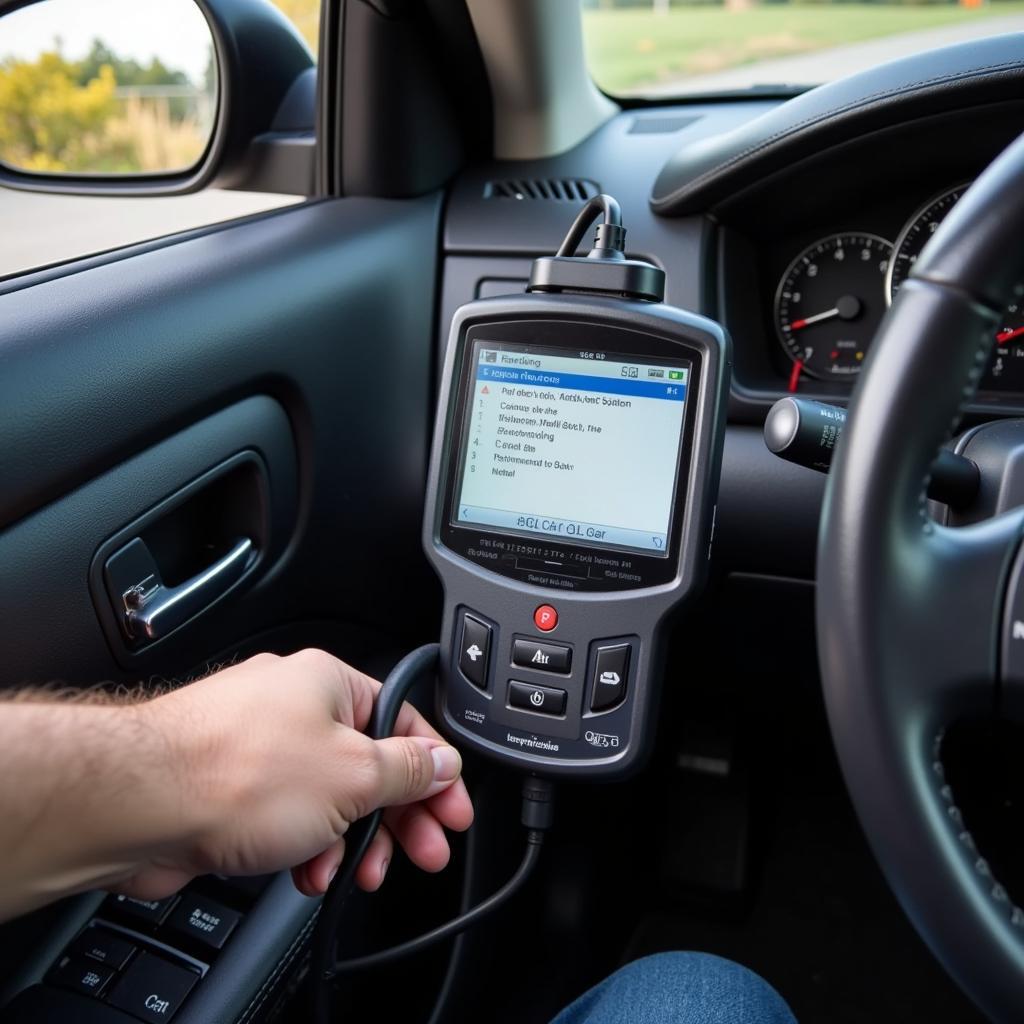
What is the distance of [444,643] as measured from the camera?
106 cm

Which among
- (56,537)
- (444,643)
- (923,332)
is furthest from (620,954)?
(923,332)

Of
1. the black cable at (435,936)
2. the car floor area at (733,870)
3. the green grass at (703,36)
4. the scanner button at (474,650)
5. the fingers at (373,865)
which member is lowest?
the car floor area at (733,870)

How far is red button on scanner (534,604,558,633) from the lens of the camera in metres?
1.02

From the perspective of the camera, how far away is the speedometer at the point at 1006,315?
1.25 meters

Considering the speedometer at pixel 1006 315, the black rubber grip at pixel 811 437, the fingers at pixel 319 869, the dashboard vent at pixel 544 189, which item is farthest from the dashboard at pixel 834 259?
the fingers at pixel 319 869

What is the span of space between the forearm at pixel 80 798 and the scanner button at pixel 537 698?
1.34 feet

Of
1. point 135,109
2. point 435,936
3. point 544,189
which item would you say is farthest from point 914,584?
point 135,109

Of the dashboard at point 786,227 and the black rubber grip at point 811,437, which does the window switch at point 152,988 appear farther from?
the dashboard at point 786,227

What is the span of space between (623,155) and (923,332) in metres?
0.97

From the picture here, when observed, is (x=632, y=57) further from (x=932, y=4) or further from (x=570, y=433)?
(x=570, y=433)

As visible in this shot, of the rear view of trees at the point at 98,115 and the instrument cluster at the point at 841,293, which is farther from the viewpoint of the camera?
the rear view of trees at the point at 98,115

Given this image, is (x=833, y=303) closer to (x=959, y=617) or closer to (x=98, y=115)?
(x=959, y=617)

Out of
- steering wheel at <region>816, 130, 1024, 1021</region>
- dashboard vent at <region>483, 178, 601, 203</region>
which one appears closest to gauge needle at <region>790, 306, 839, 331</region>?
dashboard vent at <region>483, 178, 601, 203</region>

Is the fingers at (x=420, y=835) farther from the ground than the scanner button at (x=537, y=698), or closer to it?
closer to it
